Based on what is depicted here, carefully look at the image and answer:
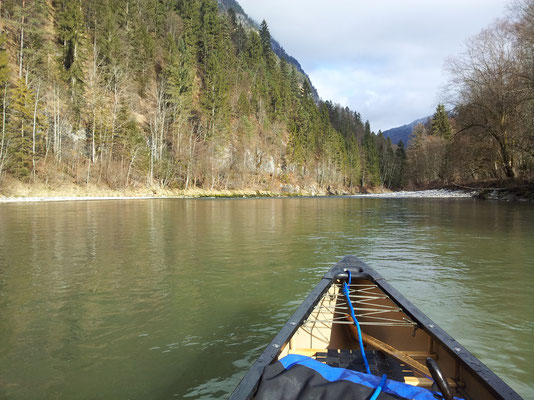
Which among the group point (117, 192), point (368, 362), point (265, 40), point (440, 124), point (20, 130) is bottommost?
point (368, 362)

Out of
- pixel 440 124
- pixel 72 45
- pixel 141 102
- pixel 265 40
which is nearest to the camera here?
pixel 72 45

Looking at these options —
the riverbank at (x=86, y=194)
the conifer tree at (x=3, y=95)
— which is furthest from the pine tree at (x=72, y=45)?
the riverbank at (x=86, y=194)

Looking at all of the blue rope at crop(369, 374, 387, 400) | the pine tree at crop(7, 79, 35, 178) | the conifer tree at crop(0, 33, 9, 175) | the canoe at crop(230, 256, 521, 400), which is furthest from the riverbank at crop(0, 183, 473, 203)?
the blue rope at crop(369, 374, 387, 400)

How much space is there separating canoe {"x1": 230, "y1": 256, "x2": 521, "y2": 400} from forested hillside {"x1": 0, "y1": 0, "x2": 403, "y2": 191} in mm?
30883

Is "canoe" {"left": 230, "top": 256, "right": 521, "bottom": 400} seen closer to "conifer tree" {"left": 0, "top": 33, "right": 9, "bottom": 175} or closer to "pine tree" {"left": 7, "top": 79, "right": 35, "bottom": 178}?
"conifer tree" {"left": 0, "top": 33, "right": 9, "bottom": 175}

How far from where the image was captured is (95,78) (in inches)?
1422

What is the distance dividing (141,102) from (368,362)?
46281 mm

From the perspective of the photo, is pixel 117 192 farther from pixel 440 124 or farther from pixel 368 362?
pixel 440 124

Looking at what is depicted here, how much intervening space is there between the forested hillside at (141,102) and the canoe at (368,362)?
30.9 m

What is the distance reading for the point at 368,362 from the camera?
2609mm

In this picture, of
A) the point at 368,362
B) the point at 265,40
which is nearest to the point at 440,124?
the point at 265,40

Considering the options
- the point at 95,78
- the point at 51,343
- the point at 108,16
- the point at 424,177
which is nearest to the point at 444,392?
the point at 51,343

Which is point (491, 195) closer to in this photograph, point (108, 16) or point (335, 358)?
point (335, 358)

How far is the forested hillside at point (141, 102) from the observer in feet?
99.7
